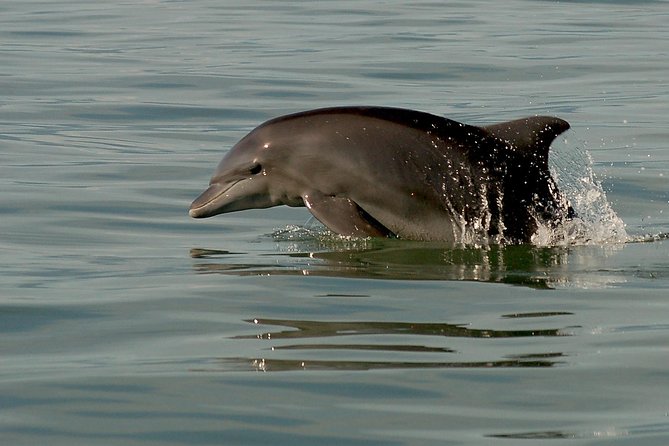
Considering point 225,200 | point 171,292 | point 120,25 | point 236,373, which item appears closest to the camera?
point 236,373

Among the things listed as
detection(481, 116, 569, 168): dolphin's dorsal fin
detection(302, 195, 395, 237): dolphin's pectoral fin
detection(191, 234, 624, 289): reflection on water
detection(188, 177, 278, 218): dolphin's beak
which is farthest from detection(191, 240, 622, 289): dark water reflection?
detection(188, 177, 278, 218): dolphin's beak

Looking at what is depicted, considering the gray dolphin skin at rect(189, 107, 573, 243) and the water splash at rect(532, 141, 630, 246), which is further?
the gray dolphin skin at rect(189, 107, 573, 243)

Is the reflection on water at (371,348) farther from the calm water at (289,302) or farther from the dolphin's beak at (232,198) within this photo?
the dolphin's beak at (232,198)

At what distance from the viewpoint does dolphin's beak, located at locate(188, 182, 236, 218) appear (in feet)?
41.1

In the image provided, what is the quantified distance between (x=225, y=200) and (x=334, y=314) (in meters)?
3.96

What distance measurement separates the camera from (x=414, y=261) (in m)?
10.6

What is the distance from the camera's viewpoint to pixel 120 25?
32.0 m

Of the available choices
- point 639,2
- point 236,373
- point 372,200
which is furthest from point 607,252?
point 639,2

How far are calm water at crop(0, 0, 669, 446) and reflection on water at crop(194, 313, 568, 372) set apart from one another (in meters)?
0.02

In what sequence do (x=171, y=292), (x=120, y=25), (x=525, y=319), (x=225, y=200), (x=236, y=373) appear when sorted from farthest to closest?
(x=120, y=25) → (x=225, y=200) → (x=171, y=292) → (x=525, y=319) → (x=236, y=373)

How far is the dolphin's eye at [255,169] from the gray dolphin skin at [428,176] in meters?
0.50

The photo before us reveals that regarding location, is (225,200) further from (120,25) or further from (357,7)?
(357,7)

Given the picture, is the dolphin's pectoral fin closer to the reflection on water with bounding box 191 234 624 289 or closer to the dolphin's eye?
the reflection on water with bounding box 191 234 624 289

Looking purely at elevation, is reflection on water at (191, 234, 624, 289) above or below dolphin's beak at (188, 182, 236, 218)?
below
